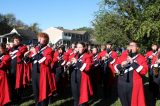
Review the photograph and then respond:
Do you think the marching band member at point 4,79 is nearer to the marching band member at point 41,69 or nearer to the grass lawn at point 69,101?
the marching band member at point 41,69

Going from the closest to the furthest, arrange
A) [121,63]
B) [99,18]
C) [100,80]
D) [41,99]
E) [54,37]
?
1. [121,63]
2. [41,99]
3. [100,80]
4. [99,18]
5. [54,37]

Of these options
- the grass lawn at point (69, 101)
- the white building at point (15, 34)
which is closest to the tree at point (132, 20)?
the white building at point (15, 34)

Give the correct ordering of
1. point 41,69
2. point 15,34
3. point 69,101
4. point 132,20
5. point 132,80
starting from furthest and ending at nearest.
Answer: point 132,20 < point 15,34 < point 69,101 < point 41,69 < point 132,80

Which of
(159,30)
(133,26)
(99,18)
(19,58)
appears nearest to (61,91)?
(19,58)

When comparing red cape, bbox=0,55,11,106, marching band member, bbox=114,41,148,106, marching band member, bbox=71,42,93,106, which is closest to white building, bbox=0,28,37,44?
red cape, bbox=0,55,11,106

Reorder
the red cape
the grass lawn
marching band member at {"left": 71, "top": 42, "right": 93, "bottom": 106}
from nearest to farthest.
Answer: marching band member at {"left": 71, "top": 42, "right": 93, "bottom": 106} < the red cape < the grass lawn

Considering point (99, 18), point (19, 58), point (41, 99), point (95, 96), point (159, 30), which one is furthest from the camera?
point (99, 18)

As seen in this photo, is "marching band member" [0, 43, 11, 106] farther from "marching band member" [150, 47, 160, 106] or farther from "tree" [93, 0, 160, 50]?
"tree" [93, 0, 160, 50]

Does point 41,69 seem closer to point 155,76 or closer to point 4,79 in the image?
point 4,79

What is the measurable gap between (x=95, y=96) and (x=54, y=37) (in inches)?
3096

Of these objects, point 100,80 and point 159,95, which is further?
point 100,80

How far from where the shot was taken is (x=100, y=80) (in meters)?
12.7

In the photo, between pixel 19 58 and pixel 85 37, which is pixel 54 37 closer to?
pixel 85 37

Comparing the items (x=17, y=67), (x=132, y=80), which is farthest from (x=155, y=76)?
(x=17, y=67)
